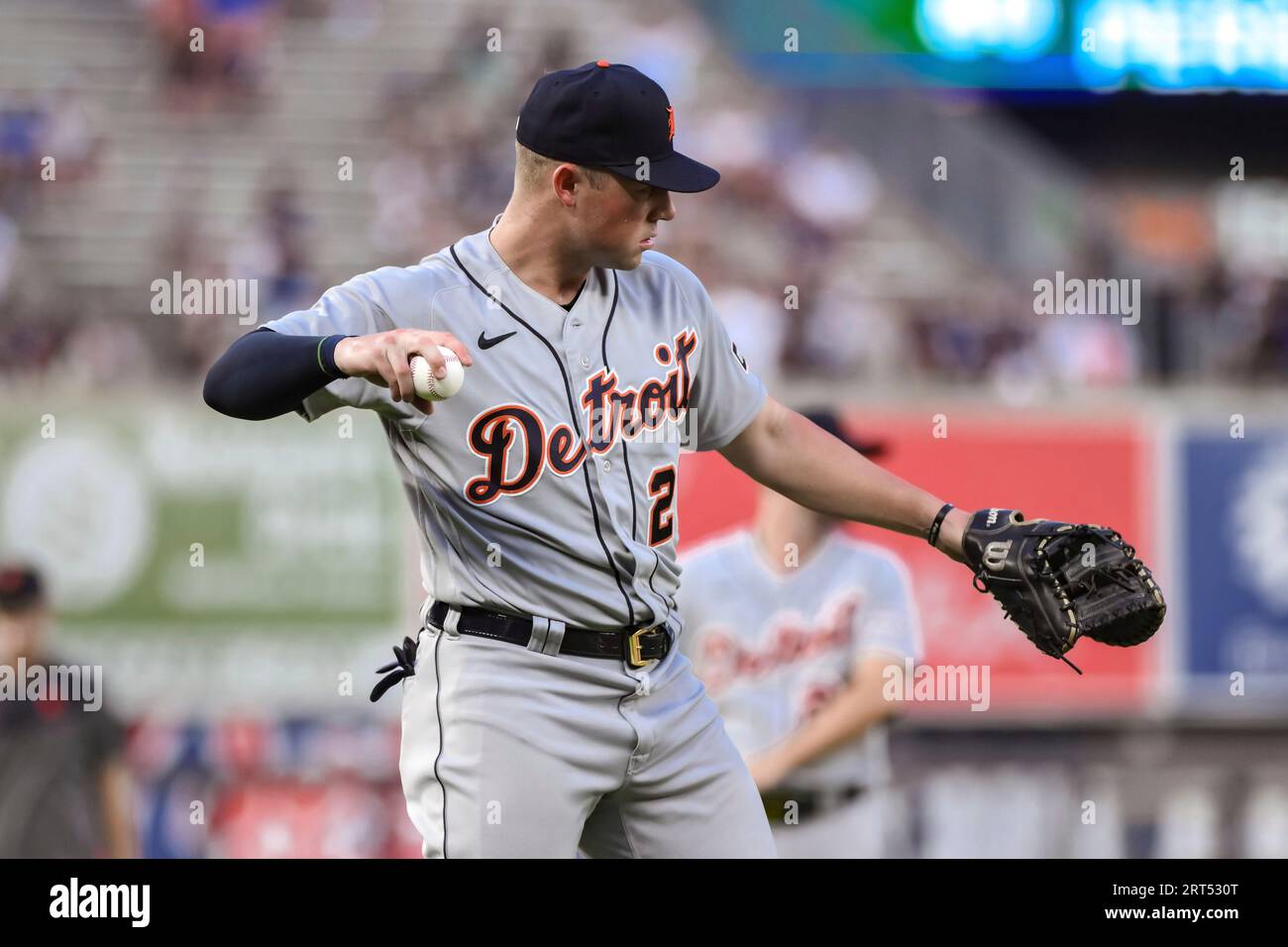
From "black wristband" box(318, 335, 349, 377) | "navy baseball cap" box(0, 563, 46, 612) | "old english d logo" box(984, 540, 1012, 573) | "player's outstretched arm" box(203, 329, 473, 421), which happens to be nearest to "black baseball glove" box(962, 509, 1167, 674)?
"old english d logo" box(984, 540, 1012, 573)

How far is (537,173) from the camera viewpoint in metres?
3.36

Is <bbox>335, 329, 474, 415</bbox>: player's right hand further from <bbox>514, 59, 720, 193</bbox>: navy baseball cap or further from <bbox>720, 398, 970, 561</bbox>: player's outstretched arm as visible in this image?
<bbox>720, 398, 970, 561</bbox>: player's outstretched arm

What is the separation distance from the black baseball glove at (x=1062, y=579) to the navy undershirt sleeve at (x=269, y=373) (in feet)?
4.52

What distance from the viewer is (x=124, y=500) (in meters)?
9.17

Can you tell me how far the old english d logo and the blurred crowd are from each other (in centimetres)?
769

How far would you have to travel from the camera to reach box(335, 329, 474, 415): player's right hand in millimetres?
2793

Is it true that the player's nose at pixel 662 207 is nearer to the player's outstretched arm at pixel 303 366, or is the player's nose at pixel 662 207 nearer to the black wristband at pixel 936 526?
the player's outstretched arm at pixel 303 366

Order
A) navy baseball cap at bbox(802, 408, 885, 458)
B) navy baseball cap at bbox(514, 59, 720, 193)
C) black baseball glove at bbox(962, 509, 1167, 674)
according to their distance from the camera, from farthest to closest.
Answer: navy baseball cap at bbox(802, 408, 885, 458), black baseball glove at bbox(962, 509, 1167, 674), navy baseball cap at bbox(514, 59, 720, 193)

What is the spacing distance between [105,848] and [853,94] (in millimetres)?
11541

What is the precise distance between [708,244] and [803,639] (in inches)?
Result: 287

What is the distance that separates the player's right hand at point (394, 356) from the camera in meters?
2.79

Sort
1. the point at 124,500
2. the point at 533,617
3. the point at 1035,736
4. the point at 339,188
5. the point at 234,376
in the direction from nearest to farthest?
the point at 234,376
the point at 533,617
the point at 124,500
the point at 1035,736
the point at 339,188

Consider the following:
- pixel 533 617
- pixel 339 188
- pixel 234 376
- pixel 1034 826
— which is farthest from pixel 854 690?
pixel 339 188

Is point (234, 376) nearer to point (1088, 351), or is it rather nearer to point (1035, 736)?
point (1035, 736)
